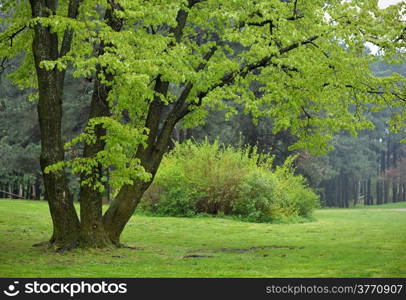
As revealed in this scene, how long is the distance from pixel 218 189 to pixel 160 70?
45.6 feet

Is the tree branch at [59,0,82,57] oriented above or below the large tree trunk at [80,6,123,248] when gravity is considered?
above

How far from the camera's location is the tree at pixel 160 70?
11.8m

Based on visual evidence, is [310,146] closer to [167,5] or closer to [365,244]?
[365,244]

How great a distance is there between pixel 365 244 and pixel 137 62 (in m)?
7.99

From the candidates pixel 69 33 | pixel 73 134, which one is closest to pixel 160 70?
pixel 69 33

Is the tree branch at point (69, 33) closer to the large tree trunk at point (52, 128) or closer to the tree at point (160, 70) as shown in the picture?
the tree at point (160, 70)

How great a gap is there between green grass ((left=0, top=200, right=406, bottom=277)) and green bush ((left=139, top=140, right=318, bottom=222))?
398cm

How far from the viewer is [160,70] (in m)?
11.9

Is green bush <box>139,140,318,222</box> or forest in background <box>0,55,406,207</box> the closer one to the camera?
green bush <box>139,140,318,222</box>

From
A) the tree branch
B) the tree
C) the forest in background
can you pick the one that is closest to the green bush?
the forest in background

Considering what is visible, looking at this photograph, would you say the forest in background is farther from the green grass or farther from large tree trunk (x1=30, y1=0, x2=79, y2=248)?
large tree trunk (x1=30, y1=0, x2=79, y2=248)

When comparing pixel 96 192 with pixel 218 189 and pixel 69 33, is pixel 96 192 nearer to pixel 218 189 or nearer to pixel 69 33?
pixel 69 33

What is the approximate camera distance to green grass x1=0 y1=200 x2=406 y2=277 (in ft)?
33.2

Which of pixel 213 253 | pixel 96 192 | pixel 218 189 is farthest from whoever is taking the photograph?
pixel 218 189
